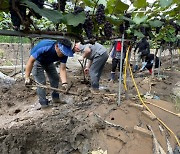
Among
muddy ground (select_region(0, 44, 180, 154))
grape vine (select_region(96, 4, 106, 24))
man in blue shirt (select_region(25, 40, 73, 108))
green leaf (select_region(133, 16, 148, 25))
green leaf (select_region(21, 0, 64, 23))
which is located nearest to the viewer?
green leaf (select_region(21, 0, 64, 23))

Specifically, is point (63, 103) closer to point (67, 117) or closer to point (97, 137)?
point (67, 117)

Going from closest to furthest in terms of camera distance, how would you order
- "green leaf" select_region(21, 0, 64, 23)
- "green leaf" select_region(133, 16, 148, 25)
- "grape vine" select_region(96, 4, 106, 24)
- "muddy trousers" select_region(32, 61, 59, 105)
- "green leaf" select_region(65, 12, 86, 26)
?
"green leaf" select_region(21, 0, 64, 23), "green leaf" select_region(65, 12, 86, 26), "grape vine" select_region(96, 4, 106, 24), "green leaf" select_region(133, 16, 148, 25), "muddy trousers" select_region(32, 61, 59, 105)

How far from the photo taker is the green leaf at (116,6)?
221 centimetres

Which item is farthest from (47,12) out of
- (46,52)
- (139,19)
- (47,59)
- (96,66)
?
(96,66)

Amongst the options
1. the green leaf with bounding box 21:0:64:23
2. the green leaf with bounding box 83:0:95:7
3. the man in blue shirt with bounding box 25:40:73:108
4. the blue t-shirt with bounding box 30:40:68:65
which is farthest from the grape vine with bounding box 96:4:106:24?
the blue t-shirt with bounding box 30:40:68:65

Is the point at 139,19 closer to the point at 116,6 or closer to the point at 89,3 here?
the point at 116,6

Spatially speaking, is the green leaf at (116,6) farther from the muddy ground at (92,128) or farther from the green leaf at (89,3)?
the muddy ground at (92,128)

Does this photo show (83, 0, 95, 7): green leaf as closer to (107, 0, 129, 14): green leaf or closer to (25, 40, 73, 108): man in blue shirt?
(107, 0, 129, 14): green leaf

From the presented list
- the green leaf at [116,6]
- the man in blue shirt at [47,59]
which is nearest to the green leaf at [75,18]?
the green leaf at [116,6]

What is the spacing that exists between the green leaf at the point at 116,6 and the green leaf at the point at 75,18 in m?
0.30

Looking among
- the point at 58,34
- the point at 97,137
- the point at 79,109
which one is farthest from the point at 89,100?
the point at 58,34

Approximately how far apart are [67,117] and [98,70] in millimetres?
1896

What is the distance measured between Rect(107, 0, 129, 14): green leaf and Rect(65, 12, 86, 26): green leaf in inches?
11.8

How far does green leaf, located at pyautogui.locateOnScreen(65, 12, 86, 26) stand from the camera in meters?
2.01
